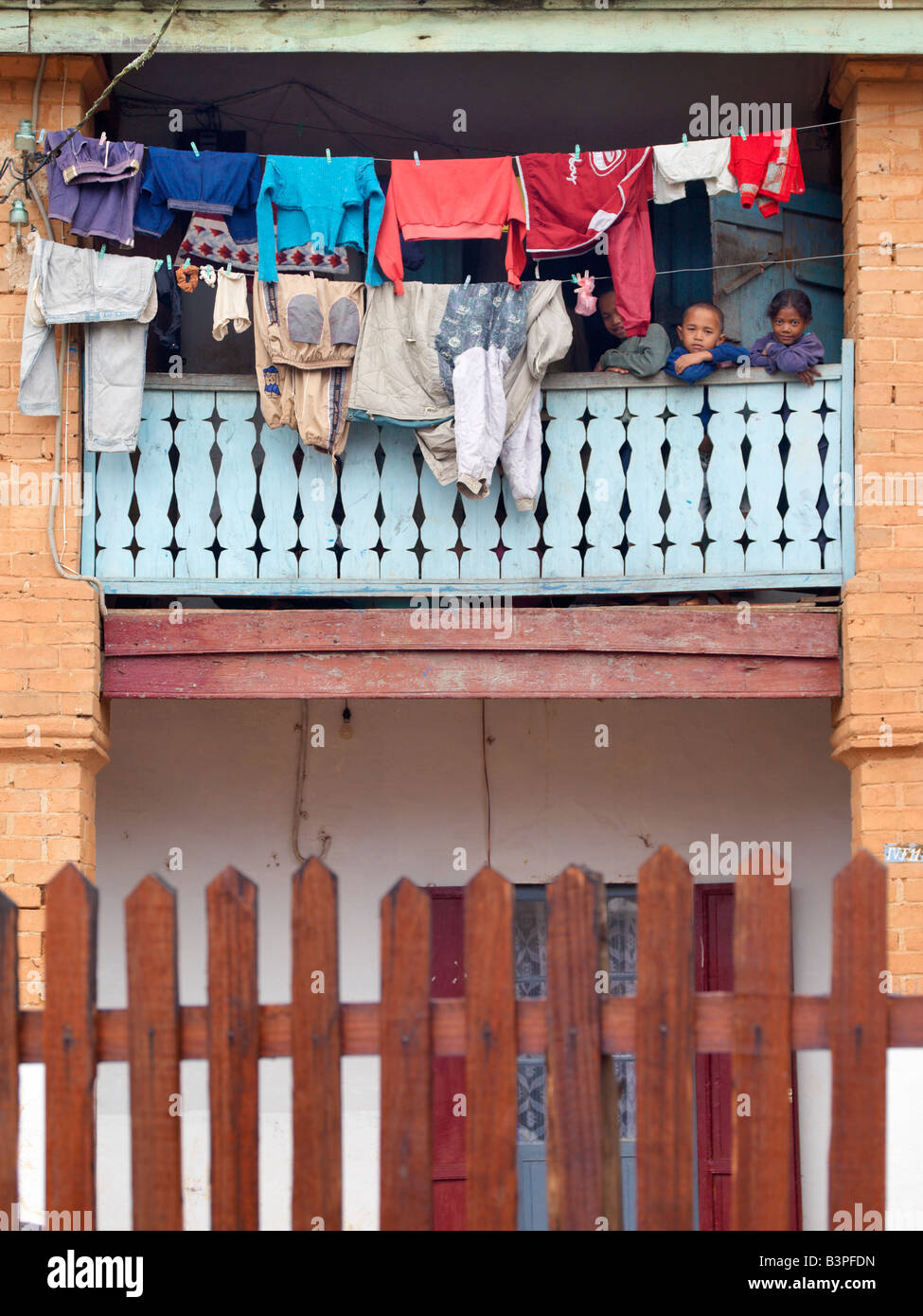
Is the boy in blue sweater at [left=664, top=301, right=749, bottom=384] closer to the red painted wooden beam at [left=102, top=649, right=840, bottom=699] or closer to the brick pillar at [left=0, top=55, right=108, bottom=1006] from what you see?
the red painted wooden beam at [left=102, top=649, right=840, bottom=699]

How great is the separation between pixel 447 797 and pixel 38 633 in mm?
2815

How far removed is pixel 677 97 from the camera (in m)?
8.88

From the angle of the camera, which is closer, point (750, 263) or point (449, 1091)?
point (750, 263)

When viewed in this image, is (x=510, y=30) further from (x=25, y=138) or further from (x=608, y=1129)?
(x=608, y=1129)

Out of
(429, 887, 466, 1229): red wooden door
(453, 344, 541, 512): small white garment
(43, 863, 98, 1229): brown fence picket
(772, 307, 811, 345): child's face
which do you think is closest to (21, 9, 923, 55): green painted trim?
(772, 307, 811, 345): child's face

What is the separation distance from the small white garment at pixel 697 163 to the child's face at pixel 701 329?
624 mm

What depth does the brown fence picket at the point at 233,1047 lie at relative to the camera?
123 inches

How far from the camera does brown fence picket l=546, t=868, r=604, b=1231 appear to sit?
3121mm

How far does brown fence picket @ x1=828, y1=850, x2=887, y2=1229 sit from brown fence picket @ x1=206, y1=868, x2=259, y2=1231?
1293 mm

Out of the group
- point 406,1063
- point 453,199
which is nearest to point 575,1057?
point 406,1063

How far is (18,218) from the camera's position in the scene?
270 inches

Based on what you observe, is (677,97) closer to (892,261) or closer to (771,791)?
(892,261)

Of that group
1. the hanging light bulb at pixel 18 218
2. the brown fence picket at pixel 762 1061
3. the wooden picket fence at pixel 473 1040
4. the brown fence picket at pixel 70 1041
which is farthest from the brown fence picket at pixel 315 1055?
the hanging light bulb at pixel 18 218

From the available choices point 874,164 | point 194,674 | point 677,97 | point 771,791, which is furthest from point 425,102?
point 771,791
